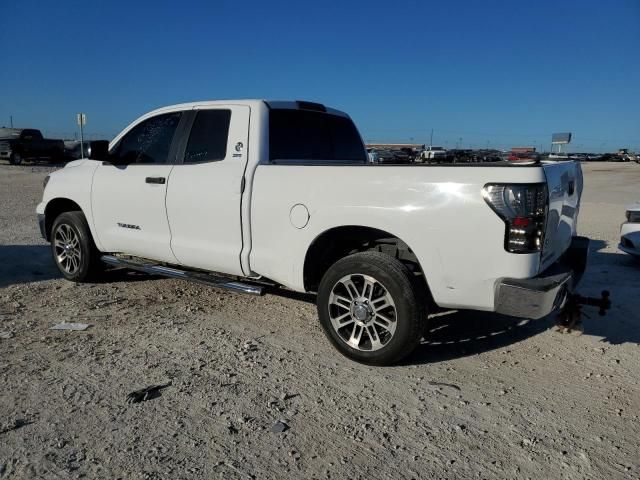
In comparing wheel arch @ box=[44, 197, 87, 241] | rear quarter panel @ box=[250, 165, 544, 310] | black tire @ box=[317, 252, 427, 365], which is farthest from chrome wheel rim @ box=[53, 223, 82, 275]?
black tire @ box=[317, 252, 427, 365]

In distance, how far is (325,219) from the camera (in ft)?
12.8

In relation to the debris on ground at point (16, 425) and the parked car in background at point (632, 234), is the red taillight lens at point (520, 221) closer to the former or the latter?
the debris on ground at point (16, 425)

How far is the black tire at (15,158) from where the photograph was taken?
28.6 meters

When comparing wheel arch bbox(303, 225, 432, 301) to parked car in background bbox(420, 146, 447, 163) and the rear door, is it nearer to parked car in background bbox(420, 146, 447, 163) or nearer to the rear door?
the rear door

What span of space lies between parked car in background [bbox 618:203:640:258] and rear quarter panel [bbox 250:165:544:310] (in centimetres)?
426

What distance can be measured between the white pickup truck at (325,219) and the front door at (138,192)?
0.02 metres

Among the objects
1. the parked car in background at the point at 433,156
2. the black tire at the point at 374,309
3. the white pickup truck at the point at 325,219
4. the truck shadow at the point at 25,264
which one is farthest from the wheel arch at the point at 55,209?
the parked car in background at the point at 433,156

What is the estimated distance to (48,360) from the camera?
12.8ft

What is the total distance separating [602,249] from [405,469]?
6.74 m

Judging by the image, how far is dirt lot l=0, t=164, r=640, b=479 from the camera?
2734 millimetres

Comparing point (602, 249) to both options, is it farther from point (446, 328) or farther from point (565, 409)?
point (565, 409)

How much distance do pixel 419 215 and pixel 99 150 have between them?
3527 millimetres

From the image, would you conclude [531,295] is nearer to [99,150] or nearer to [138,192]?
[138,192]

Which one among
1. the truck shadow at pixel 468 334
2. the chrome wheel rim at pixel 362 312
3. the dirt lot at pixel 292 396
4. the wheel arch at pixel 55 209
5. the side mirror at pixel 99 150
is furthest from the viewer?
the wheel arch at pixel 55 209
